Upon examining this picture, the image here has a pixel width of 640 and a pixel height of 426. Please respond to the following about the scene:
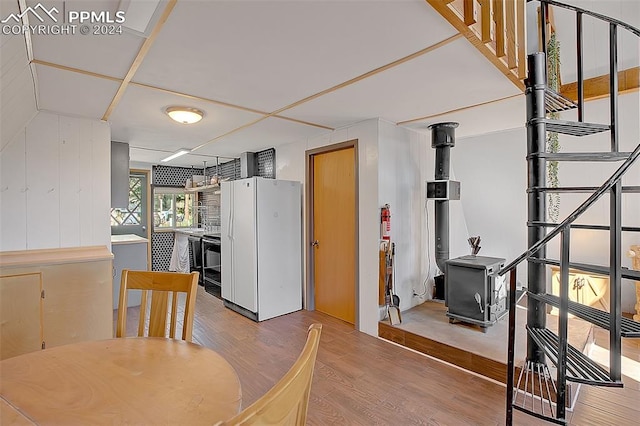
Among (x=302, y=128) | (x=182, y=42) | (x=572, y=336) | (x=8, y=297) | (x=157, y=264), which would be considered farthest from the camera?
(x=157, y=264)

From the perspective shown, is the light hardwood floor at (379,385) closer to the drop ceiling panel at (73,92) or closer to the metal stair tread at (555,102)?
the metal stair tread at (555,102)

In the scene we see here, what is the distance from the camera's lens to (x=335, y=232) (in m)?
4.00

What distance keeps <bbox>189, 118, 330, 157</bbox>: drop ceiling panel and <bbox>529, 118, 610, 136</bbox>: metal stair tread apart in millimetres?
2344

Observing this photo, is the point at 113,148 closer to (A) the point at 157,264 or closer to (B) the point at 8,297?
A: (B) the point at 8,297

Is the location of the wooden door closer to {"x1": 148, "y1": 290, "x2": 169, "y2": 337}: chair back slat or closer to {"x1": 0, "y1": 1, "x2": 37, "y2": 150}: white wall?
{"x1": 148, "y1": 290, "x2": 169, "y2": 337}: chair back slat

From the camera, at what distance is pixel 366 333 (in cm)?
350

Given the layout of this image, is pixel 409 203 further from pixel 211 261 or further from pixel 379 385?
pixel 211 261

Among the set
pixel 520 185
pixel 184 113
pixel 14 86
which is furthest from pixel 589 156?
pixel 14 86

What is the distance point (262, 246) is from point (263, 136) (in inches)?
57.2

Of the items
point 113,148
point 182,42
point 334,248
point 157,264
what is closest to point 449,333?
point 334,248

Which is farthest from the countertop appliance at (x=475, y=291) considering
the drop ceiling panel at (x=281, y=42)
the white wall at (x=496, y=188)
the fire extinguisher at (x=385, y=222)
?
the drop ceiling panel at (x=281, y=42)

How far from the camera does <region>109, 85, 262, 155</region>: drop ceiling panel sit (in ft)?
9.01

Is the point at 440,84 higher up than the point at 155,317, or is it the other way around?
the point at 440,84

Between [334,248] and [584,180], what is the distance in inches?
126
